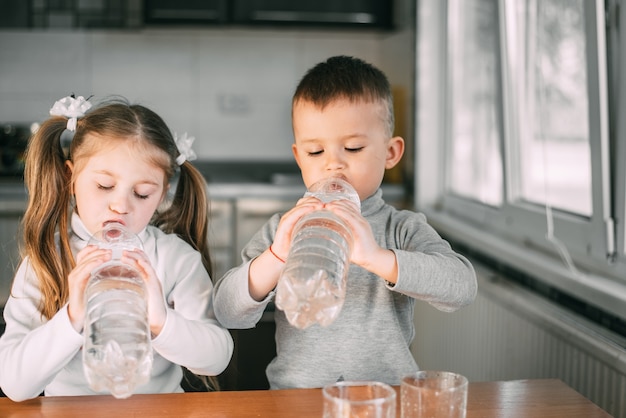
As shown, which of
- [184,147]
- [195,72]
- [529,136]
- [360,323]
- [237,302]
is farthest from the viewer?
[195,72]

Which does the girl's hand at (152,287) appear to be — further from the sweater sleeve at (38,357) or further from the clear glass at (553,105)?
the clear glass at (553,105)

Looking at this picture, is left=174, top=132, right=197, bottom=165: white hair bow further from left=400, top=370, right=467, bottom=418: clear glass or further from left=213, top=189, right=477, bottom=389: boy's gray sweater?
left=400, top=370, right=467, bottom=418: clear glass

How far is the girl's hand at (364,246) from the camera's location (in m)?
1.07

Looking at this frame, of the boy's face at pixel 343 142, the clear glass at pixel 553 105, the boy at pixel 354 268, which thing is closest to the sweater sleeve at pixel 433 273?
the boy at pixel 354 268

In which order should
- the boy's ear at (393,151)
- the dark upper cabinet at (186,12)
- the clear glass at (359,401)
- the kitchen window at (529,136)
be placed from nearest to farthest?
the clear glass at (359,401)
the boy's ear at (393,151)
the kitchen window at (529,136)
the dark upper cabinet at (186,12)

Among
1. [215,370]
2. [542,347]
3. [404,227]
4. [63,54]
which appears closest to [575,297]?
[542,347]

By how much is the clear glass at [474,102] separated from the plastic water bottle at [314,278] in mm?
1658

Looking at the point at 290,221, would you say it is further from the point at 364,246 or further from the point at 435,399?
the point at 435,399

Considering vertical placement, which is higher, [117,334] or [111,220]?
[111,220]

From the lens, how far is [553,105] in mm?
2174

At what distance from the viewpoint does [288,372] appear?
1356 mm

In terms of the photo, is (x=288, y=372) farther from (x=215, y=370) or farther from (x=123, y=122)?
(x=123, y=122)

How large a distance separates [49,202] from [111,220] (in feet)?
0.63

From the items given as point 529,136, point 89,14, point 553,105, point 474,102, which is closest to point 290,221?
point 553,105
